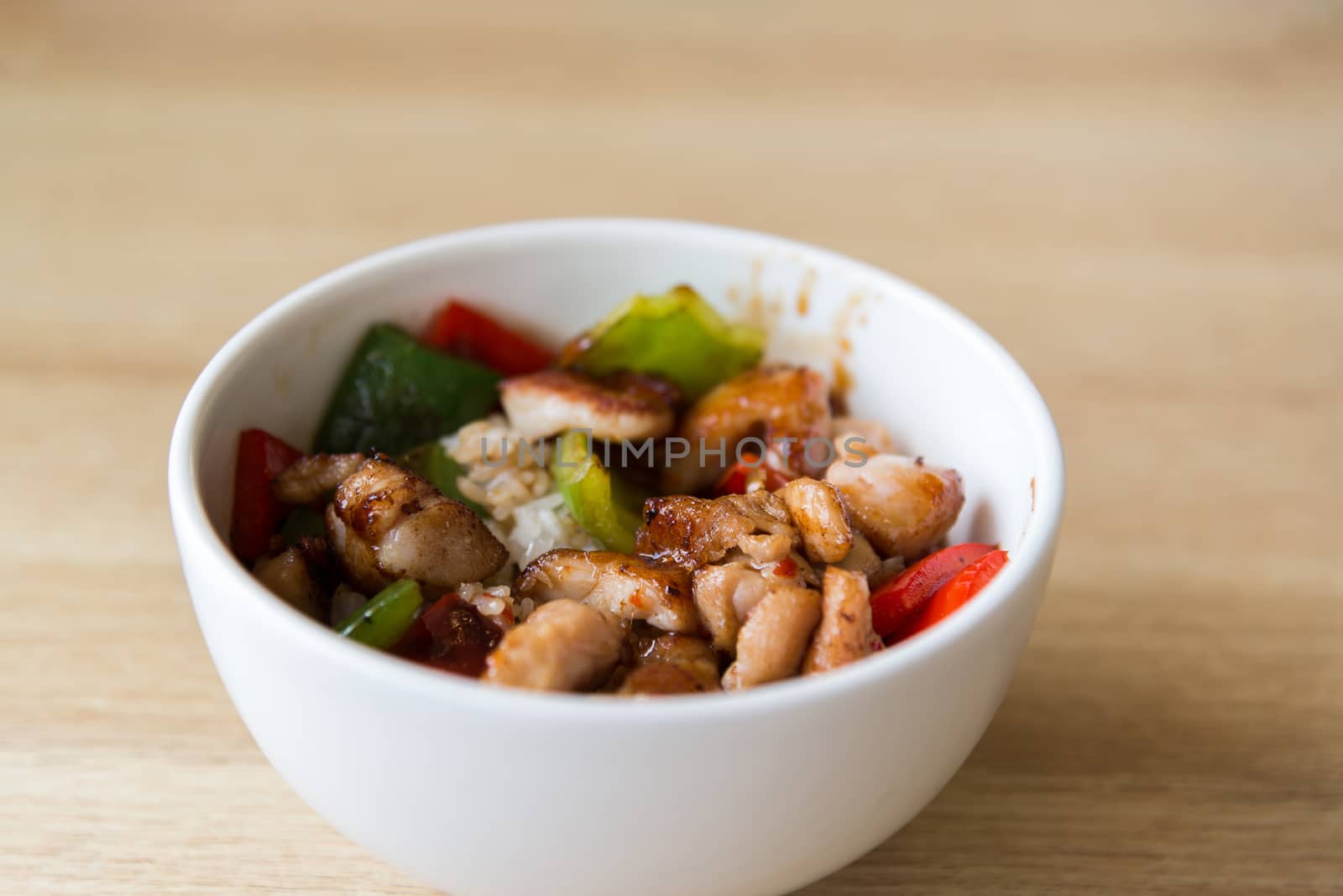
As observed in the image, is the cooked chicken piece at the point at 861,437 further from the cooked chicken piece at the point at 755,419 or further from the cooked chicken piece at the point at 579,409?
the cooked chicken piece at the point at 579,409

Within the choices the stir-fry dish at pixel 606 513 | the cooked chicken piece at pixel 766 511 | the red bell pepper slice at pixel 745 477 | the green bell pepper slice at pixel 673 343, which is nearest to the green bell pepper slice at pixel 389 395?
the stir-fry dish at pixel 606 513

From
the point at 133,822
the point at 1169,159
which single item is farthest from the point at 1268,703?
the point at 1169,159

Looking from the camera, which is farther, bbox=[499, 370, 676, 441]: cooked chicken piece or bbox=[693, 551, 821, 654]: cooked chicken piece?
bbox=[499, 370, 676, 441]: cooked chicken piece

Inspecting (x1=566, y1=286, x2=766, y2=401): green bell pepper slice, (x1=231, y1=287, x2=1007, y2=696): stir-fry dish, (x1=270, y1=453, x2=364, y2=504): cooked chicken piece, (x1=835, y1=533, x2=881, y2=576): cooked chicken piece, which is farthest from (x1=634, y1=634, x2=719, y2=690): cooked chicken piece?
(x1=566, y1=286, x2=766, y2=401): green bell pepper slice

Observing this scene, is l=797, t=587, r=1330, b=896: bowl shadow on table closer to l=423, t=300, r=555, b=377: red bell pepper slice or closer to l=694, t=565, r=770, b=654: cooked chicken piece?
l=694, t=565, r=770, b=654: cooked chicken piece

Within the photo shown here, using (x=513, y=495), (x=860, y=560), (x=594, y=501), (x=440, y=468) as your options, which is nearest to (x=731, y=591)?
(x=860, y=560)

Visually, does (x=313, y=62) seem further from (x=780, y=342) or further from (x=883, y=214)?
(x=780, y=342)
